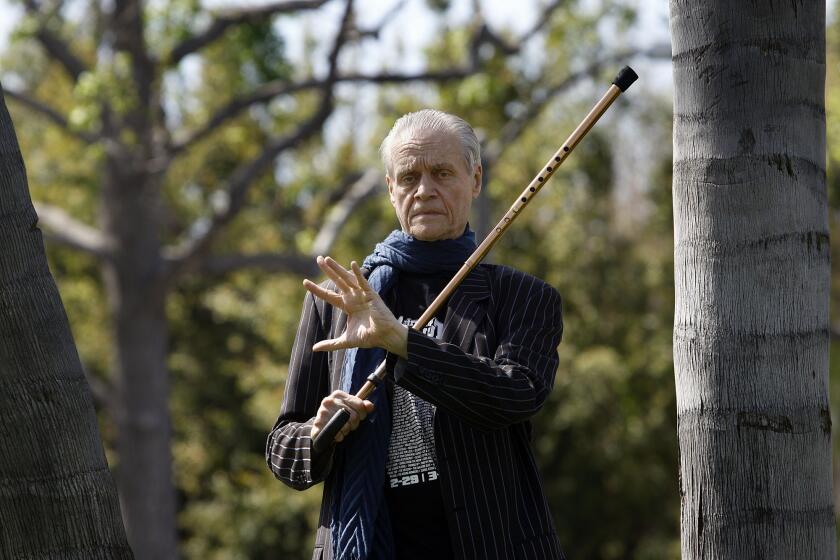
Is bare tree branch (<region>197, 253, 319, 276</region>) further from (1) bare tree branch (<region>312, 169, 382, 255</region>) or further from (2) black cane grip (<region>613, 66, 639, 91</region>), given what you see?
(2) black cane grip (<region>613, 66, 639, 91</region>)

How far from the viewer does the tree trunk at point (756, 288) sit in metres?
2.77

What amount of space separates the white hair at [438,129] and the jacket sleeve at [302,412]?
1.44 ft

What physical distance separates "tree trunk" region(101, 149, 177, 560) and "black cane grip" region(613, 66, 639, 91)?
11.8 m

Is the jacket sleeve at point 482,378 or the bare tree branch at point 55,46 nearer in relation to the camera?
the jacket sleeve at point 482,378

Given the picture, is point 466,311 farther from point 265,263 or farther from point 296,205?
point 296,205

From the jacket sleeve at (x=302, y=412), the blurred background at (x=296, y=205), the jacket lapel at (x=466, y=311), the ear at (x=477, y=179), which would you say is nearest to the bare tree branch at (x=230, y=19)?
the blurred background at (x=296, y=205)

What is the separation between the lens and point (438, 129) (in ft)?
10.2

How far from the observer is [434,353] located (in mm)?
2789

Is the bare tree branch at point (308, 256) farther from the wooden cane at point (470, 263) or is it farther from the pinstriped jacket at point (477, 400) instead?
the wooden cane at point (470, 263)

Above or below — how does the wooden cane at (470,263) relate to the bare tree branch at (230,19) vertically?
below

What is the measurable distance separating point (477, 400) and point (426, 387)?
0.11 meters

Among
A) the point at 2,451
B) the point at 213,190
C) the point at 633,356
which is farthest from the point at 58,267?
the point at 2,451

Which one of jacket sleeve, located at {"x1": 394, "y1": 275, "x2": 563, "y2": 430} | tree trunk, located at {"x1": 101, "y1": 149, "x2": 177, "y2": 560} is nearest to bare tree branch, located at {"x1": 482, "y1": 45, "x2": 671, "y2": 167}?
tree trunk, located at {"x1": 101, "y1": 149, "x2": 177, "y2": 560}

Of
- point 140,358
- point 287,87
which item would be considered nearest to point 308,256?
point 287,87
